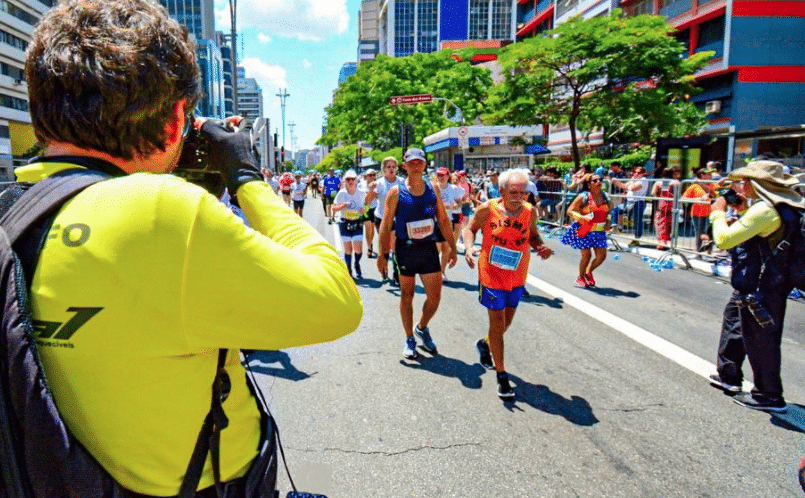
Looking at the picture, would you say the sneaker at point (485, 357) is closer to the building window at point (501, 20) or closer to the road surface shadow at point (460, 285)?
the road surface shadow at point (460, 285)

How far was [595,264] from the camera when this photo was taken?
849 cm

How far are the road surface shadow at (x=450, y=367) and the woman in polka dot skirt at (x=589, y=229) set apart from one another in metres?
4.07

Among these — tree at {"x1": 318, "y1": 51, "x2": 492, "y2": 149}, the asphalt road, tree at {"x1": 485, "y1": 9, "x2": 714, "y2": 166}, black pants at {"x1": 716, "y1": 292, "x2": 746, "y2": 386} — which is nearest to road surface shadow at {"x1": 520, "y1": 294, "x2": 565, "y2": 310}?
the asphalt road

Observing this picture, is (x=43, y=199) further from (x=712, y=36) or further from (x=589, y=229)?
(x=712, y=36)

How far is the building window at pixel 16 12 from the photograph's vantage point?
150 ft

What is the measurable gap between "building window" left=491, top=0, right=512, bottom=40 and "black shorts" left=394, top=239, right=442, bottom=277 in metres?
87.0

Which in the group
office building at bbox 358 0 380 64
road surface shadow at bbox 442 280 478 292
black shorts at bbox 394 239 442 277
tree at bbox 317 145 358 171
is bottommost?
road surface shadow at bbox 442 280 478 292

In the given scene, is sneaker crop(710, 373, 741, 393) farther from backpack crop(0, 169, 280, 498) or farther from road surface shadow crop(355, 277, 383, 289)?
road surface shadow crop(355, 277, 383, 289)

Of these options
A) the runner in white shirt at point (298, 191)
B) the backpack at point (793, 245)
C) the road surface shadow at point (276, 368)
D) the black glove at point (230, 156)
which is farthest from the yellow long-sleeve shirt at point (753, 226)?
the runner in white shirt at point (298, 191)

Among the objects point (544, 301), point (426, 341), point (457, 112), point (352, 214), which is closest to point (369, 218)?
point (352, 214)

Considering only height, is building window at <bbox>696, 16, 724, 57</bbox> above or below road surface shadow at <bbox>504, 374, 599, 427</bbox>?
above

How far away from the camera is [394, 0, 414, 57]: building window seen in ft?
314

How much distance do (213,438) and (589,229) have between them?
797 centimetres

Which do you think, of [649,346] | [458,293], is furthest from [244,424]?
[458,293]
